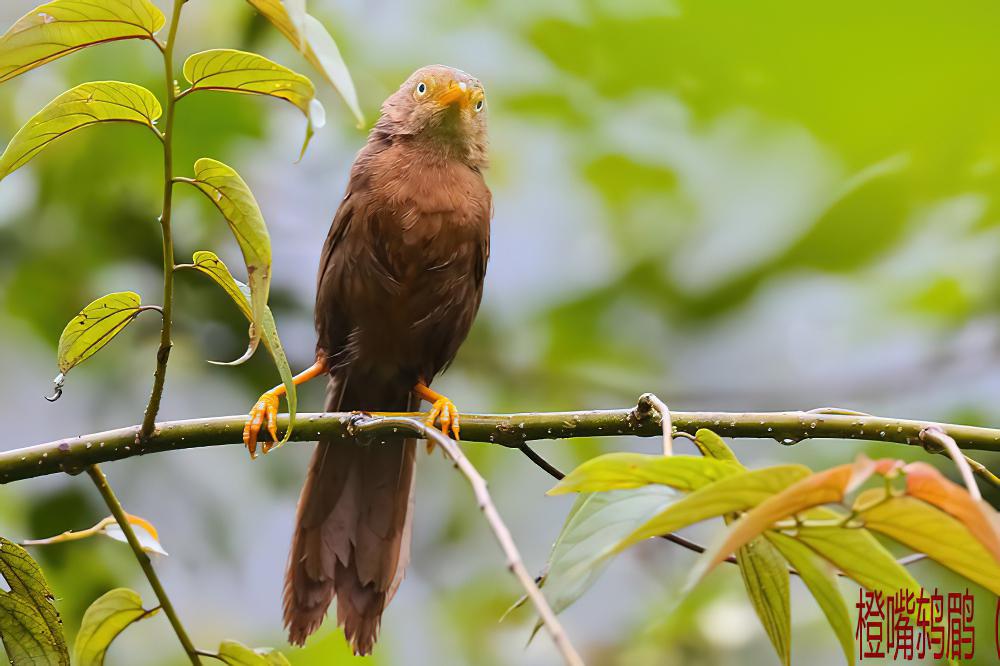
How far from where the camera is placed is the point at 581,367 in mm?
5516

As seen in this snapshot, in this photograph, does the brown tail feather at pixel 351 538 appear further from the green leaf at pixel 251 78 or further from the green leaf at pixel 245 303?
the green leaf at pixel 251 78

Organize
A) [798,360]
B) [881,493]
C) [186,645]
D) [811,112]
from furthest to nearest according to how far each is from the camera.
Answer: [798,360]
[811,112]
[186,645]
[881,493]

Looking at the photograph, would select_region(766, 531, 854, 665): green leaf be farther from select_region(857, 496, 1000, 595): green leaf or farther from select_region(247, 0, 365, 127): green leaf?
select_region(247, 0, 365, 127): green leaf

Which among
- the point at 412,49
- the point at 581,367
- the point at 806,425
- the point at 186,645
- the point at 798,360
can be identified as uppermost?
the point at 412,49

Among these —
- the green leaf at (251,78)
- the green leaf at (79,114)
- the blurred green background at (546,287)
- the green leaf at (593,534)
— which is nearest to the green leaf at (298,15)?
the green leaf at (251,78)

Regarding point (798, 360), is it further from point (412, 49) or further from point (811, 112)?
point (412, 49)

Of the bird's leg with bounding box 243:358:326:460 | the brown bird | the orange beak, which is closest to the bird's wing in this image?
the brown bird

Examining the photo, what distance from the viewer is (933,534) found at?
1282 millimetres

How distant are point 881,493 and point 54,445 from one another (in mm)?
1577

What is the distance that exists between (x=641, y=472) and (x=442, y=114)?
2.68 metres

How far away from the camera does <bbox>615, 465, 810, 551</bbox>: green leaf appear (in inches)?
47.3

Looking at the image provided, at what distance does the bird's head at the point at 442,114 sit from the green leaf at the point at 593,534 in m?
2.57

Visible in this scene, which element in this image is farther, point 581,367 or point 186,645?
point 581,367

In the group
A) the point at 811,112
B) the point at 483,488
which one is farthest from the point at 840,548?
the point at 811,112
